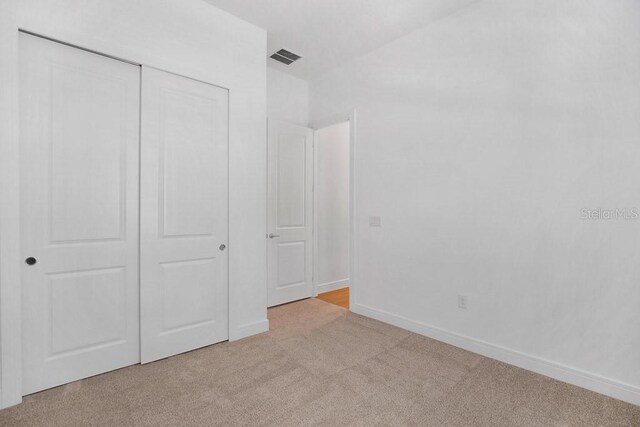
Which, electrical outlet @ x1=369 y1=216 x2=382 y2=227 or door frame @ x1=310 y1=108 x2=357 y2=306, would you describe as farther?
door frame @ x1=310 y1=108 x2=357 y2=306

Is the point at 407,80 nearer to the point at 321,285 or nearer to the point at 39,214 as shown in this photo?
the point at 321,285

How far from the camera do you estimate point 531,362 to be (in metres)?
2.34

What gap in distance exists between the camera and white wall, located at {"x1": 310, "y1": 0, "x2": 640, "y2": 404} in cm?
202

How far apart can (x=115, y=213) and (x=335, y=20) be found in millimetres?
2522

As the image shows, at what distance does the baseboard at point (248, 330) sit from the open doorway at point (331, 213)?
1236mm

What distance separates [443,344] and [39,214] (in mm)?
3252

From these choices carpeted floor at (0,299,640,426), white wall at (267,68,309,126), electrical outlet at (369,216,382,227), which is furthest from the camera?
white wall at (267,68,309,126)

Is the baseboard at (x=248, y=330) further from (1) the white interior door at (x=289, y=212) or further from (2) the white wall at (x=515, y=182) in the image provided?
(2) the white wall at (x=515, y=182)

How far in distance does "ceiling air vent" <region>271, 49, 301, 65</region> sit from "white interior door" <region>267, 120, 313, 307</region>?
2.35 feet

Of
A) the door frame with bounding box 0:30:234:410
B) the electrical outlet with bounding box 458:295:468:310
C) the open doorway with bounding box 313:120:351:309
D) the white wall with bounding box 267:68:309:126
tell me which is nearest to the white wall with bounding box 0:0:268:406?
the door frame with bounding box 0:30:234:410

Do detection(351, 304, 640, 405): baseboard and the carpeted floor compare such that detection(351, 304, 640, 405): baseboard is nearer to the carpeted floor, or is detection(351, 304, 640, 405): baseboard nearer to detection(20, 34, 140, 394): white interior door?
the carpeted floor

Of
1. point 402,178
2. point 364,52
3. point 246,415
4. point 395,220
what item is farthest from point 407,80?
point 246,415

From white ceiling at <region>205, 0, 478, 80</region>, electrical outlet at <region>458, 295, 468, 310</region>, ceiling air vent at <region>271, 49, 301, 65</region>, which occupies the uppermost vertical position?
ceiling air vent at <region>271, 49, 301, 65</region>

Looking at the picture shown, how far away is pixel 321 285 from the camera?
441 cm
